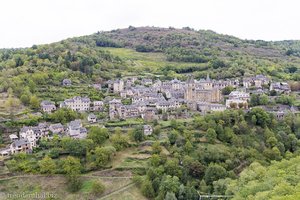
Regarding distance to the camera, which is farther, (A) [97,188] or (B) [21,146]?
(B) [21,146]

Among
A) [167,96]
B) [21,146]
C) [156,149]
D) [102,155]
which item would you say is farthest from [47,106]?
[167,96]

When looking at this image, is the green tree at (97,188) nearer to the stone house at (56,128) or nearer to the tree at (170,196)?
the tree at (170,196)

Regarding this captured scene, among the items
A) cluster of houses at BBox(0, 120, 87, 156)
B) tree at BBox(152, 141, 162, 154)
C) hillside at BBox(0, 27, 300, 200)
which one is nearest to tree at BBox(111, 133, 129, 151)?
hillside at BBox(0, 27, 300, 200)

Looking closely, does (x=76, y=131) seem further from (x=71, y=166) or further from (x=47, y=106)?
(x=47, y=106)

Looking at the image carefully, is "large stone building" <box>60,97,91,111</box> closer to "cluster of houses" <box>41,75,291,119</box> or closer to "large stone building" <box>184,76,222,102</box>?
"cluster of houses" <box>41,75,291,119</box>

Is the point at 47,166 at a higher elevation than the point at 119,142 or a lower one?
lower

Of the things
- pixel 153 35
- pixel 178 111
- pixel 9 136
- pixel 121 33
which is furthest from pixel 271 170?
pixel 121 33

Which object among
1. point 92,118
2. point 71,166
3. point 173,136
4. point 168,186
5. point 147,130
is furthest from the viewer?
point 92,118
